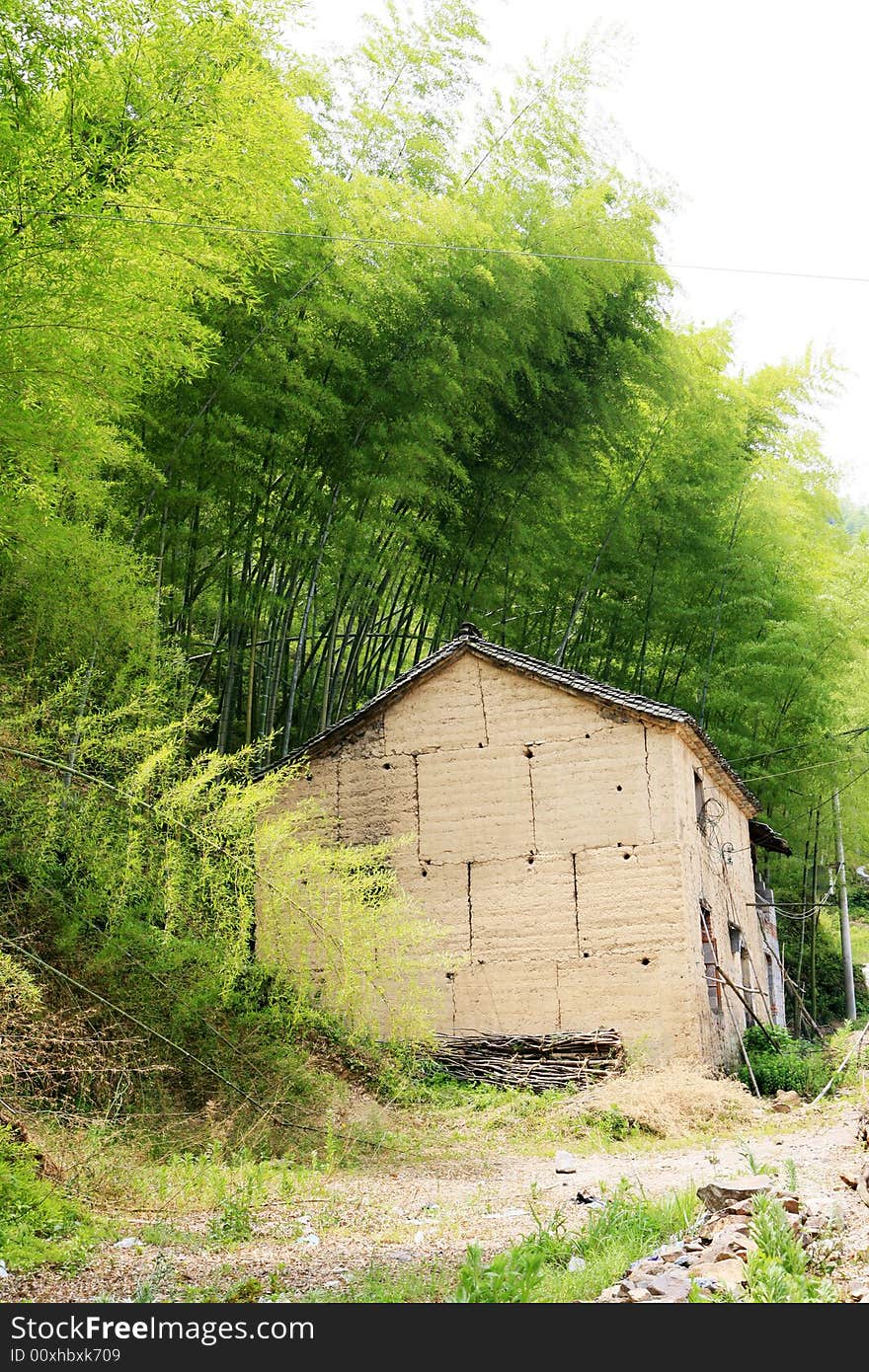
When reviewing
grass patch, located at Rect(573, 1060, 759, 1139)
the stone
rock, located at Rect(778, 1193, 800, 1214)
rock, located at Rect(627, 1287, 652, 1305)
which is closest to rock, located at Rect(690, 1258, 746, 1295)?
rock, located at Rect(627, 1287, 652, 1305)

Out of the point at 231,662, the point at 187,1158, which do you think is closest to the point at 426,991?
the point at 231,662

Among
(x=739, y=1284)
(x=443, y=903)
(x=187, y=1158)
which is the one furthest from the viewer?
(x=443, y=903)

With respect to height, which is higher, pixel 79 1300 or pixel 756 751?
pixel 756 751

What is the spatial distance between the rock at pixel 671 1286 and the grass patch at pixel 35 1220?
7.83ft

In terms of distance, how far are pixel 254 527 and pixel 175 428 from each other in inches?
51.0

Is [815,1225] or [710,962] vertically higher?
[710,962]

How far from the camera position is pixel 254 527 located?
10.6 m

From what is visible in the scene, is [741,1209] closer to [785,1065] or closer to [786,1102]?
[786,1102]

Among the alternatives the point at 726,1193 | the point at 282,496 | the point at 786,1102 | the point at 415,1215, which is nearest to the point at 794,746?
the point at 786,1102

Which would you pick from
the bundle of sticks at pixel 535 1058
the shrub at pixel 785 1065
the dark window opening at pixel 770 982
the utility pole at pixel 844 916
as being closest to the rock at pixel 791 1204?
the bundle of sticks at pixel 535 1058

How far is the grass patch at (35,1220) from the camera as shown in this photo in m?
4.90

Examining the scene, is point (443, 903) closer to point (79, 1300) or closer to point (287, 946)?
point (287, 946)

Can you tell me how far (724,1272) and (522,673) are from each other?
8.12 meters

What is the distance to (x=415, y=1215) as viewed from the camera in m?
6.14
